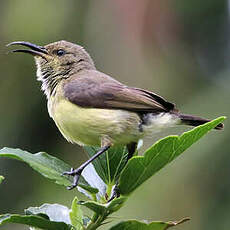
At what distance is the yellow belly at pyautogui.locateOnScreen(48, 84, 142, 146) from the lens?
3.94 metres

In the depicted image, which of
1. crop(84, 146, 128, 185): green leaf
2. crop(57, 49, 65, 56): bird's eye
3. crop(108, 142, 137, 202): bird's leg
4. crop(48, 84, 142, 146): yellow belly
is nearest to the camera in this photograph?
crop(108, 142, 137, 202): bird's leg

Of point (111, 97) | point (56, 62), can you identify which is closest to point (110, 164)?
point (111, 97)

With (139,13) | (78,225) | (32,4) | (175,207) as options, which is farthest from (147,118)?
(32,4)

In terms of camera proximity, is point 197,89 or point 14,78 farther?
point 14,78

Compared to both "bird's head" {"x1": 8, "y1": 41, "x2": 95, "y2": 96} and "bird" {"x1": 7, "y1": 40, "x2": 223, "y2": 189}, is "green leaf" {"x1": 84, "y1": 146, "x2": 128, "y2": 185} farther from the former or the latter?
"bird's head" {"x1": 8, "y1": 41, "x2": 95, "y2": 96}

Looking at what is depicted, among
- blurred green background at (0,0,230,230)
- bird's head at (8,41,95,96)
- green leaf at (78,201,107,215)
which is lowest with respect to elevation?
blurred green background at (0,0,230,230)

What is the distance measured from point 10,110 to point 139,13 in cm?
242

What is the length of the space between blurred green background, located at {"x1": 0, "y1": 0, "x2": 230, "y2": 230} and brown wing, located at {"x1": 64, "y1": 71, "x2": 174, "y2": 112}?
2098 millimetres

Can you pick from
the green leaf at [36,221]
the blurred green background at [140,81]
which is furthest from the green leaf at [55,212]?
the blurred green background at [140,81]

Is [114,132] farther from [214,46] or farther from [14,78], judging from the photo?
[214,46]

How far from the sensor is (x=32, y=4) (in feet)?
27.3

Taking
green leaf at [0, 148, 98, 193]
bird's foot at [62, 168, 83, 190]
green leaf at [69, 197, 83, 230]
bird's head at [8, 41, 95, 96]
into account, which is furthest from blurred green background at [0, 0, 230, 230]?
green leaf at [69, 197, 83, 230]

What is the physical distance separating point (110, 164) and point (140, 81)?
5.79m

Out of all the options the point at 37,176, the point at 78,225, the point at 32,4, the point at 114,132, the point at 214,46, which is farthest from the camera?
the point at 214,46
